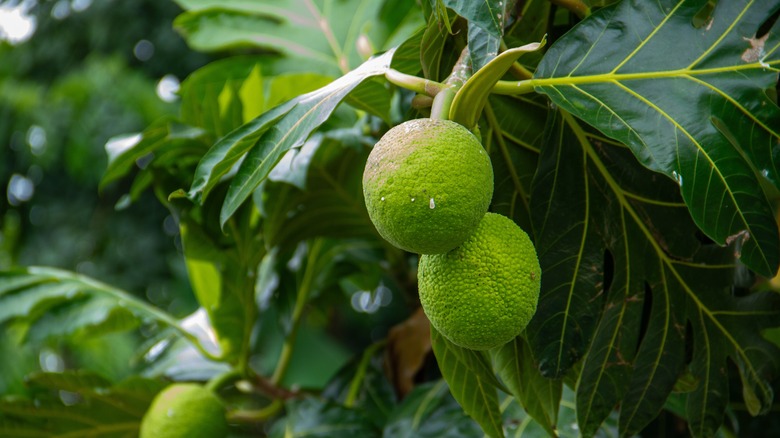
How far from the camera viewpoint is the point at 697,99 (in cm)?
73

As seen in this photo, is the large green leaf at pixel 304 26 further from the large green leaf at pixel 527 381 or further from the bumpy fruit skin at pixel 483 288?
the bumpy fruit skin at pixel 483 288

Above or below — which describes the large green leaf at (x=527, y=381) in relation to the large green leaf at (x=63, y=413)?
above

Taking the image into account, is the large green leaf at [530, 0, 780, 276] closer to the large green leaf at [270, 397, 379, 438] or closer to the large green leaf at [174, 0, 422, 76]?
the large green leaf at [270, 397, 379, 438]

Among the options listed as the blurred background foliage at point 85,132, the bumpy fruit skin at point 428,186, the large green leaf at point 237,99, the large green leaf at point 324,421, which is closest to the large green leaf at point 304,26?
the large green leaf at point 237,99

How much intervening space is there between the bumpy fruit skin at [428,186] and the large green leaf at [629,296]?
9.7 inches

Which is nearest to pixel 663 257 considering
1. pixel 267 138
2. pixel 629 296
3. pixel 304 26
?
pixel 629 296

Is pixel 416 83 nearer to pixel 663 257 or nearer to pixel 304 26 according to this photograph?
pixel 663 257

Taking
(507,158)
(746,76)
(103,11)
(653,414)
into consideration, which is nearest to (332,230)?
(507,158)

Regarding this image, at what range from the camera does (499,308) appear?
672 mm

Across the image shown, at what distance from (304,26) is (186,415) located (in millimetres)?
862

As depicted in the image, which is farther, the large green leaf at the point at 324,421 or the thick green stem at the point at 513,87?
the large green leaf at the point at 324,421

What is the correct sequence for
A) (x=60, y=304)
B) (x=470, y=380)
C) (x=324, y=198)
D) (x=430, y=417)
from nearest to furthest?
1. (x=470, y=380)
2. (x=430, y=417)
3. (x=324, y=198)
4. (x=60, y=304)

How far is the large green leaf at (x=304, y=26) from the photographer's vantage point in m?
1.59

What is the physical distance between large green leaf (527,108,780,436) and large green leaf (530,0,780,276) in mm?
135
